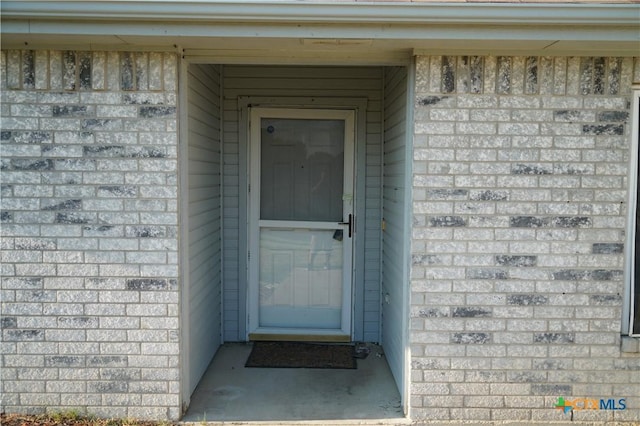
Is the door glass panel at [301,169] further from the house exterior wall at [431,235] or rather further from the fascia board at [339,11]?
the fascia board at [339,11]

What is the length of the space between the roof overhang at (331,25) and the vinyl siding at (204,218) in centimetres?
73

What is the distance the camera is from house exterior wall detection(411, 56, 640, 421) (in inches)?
129

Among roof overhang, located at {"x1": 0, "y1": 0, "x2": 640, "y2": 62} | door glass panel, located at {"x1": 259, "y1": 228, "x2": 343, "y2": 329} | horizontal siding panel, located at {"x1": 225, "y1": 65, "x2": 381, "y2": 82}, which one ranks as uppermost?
horizontal siding panel, located at {"x1": 225, "y1": 65, "x2": 381, "y2": 82}

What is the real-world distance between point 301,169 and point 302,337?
1652 mm

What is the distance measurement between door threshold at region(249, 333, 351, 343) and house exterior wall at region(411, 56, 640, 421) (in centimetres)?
158

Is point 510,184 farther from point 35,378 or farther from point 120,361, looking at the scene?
point 35,378

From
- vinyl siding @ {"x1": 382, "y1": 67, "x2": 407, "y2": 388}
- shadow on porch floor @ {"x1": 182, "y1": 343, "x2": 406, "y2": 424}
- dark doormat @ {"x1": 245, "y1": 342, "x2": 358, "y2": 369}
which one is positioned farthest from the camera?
dark doormat @ {"x1": 245, "y1": 342, "x2": 358, "y2": 369}

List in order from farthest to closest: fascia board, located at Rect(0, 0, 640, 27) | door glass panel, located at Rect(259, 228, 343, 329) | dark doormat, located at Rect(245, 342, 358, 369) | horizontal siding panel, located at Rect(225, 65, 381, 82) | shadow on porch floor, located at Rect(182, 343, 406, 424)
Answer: door glass panel, located at Rect(259, 228, 343, 329) < horizontal siding panel, located at Rect(225, 65, 381, 82) < dark doormat, located at Rect(245, 342, 358, 369) < shadow on porch floor, located at Rect(182, 343, 406, 424) < fascia board, located at Rect(0, 0, 640, 27)

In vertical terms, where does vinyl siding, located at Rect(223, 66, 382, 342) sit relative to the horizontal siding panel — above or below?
below

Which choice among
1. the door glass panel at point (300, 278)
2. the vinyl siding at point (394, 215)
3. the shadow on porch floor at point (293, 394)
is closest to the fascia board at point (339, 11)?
the vinyl siding at point (394, 215)

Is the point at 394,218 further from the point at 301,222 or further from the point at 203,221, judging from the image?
the point at 203,221

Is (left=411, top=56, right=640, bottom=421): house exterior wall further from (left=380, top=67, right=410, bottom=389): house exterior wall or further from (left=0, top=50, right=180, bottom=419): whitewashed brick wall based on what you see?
(left=0, top=50, right=180, bottom=419): whitewashed brick wall

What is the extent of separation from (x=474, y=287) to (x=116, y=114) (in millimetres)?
2654

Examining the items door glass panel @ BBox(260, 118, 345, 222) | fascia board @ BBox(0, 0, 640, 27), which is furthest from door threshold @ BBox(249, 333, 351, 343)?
fascia board @ BBox(0, 0, 640, 27)
